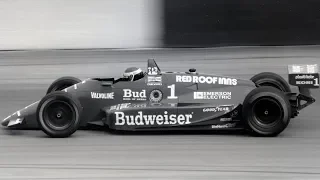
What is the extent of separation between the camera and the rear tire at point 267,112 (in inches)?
323

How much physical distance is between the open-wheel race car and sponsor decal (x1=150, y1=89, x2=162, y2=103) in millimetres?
14

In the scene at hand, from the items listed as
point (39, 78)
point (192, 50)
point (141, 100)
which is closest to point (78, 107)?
point (141, 100)

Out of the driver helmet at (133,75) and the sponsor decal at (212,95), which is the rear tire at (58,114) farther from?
the sponsor decal at (212,95)

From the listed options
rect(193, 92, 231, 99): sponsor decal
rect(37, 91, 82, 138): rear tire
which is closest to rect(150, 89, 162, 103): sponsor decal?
rect(193, 92, 231, 99): sponsor decal

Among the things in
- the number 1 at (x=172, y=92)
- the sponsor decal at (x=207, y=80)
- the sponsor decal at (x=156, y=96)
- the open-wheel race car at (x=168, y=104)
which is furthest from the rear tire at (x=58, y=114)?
the sponsor decal at (x=207, y=80)

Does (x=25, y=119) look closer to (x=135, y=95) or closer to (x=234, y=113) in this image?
(x=135, y=95)

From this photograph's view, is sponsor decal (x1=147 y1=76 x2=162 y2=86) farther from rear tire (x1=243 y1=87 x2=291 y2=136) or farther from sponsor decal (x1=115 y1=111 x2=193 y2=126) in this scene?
rear tire (x1=243 y1=87 x2=291 y2=136)

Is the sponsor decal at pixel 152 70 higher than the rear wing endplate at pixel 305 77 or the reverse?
higher
